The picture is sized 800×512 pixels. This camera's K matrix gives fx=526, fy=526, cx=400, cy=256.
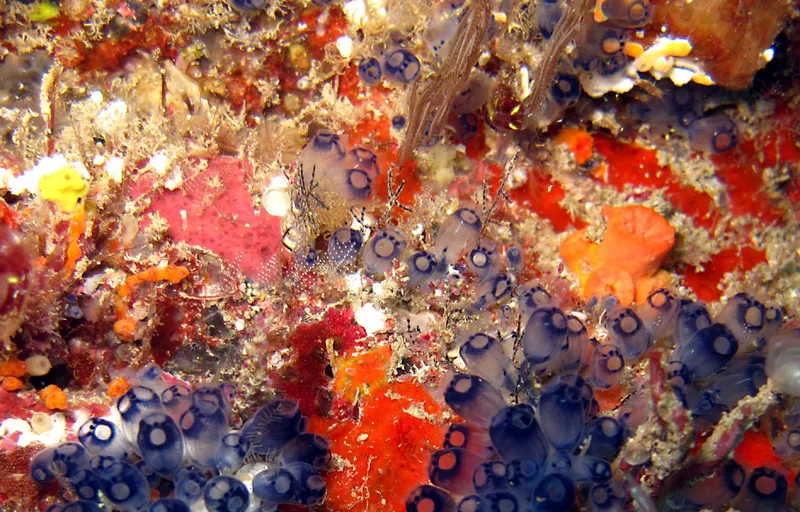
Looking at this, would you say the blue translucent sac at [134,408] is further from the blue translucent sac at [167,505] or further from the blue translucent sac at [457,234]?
the blue translucent sac at [457,234]

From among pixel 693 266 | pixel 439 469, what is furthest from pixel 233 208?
pixel 693 266

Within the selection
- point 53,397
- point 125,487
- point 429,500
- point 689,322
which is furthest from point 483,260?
point 53,397

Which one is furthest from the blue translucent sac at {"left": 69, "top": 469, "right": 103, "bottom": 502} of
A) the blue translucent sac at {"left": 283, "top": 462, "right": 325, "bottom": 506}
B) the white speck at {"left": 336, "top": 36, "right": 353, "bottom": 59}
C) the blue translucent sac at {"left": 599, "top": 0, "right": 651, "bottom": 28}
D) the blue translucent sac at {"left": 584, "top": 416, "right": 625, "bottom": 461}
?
the blue translucent sac at {"left": 599, "top": 0, "right": 651, "bottom": 28}

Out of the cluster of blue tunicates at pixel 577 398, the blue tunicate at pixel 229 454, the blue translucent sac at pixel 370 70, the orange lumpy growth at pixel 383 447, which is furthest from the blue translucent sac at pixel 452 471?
the blue translucent sac at pixel 370 70

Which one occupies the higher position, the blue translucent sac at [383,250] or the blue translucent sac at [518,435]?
the blue translucent sac at [383,250]

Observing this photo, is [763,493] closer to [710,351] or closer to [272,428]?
[710,351]

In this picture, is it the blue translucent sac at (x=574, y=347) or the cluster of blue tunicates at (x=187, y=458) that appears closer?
the cluster of blue tunicates at (x=187, y=458)
